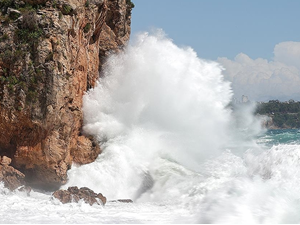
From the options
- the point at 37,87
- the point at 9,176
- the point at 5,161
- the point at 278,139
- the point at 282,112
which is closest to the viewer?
the point at 9,176

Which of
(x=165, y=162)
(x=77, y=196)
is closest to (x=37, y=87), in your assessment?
(x=77, y=196)

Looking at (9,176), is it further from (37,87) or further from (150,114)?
(150,114)

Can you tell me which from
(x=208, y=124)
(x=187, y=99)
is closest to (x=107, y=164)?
(x=187, y=99)

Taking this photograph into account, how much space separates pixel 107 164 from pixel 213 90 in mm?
8894

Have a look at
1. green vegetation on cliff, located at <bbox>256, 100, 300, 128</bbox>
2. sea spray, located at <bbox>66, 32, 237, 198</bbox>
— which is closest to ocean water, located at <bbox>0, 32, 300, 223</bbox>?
sea spray, located at <bbox>66, 32, 237, 198</bbox>

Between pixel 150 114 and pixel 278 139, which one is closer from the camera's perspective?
pixel 150 114

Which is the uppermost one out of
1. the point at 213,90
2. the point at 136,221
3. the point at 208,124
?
the point at 213,90

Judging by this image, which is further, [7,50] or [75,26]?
[75,26]

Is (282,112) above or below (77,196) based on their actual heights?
above

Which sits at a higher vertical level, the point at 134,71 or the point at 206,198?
the point at 134,71

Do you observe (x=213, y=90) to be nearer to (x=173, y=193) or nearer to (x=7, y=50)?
(x=173, y=193)

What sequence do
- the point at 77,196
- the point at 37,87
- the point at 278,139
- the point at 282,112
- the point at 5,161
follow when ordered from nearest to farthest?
1. the point at 77,196
2. the point at 5,161
3. the point at 37,87
4. the point at 278,139
5. the point at 282,112

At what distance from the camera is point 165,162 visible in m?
16.1

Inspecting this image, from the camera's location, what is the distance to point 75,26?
46.6 feet
